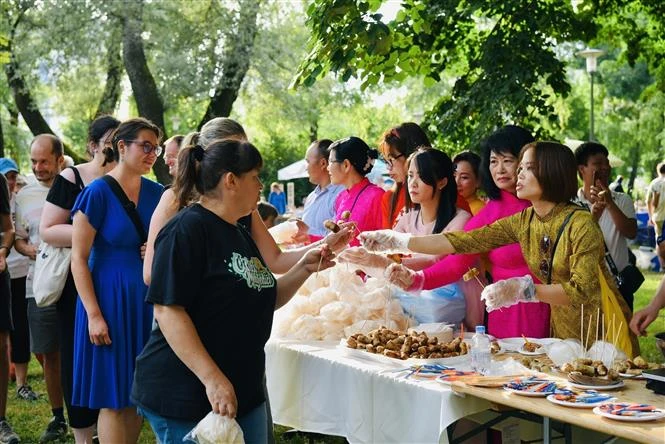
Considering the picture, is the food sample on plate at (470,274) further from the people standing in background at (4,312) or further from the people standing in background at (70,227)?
the people standing in background at (4,312)

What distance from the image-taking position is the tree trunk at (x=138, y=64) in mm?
15117

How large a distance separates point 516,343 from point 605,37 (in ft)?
21.3

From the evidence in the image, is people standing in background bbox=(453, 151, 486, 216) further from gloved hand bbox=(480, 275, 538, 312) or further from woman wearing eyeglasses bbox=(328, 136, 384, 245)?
gloved hand bbox=(480, 275, 538, 312)

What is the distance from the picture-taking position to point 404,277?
422 centimetres

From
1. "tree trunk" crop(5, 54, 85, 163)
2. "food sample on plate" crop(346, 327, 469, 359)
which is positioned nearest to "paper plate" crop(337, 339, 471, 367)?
"food sample on plate" crop(346, 327, 469, 359)

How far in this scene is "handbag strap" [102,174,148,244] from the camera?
3850 mm

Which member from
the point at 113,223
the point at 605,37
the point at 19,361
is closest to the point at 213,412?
the point at 113,223

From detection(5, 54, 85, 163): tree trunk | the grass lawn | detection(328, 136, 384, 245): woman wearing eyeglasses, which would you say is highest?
detection(5, 54, 85, 163): tree trunk

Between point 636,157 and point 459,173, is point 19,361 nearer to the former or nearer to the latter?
point 459,173

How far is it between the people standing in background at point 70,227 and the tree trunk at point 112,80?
1209cm

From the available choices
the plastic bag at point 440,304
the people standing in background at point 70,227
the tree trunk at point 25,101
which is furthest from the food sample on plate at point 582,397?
the tree trunk at point 25,101

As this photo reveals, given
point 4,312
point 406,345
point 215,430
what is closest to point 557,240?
point 406,345

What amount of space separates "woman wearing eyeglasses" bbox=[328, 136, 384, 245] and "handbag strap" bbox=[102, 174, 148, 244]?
1.62 meters

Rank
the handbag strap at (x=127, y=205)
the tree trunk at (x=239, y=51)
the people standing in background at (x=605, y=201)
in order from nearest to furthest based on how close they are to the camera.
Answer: the handbag strap at (x=127, y=205)
the people standing in background at (x=605, y=201)
the tree trunk at (x=239, y=51)
